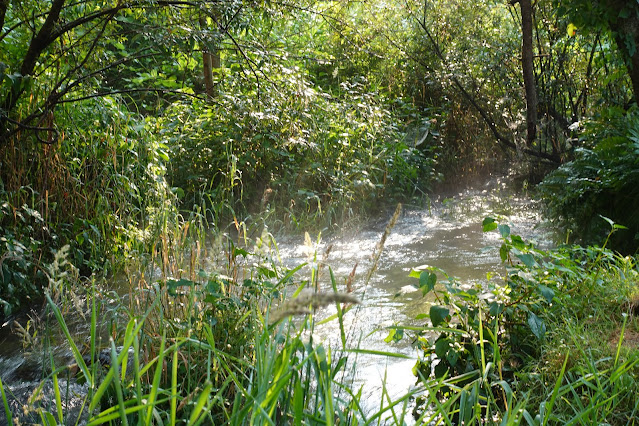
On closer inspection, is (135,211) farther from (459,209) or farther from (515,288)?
(459,209)

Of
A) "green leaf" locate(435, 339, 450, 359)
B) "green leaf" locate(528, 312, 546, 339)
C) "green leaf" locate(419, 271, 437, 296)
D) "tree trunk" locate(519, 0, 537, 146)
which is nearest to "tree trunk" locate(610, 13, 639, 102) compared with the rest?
"tree trunk" locate(519, 0, 537, 146)

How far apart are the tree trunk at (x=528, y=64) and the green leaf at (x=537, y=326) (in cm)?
493

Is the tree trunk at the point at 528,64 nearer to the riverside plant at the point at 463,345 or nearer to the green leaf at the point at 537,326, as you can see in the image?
the riverside plant at the point at 463,345

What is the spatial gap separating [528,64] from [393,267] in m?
3.24

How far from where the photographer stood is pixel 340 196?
6.52 meters

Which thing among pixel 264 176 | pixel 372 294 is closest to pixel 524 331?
pixel 372 294

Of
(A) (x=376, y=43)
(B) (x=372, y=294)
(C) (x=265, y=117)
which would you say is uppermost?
(A) (x=376, y=43)

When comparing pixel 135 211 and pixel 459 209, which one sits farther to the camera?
pixel 459 209

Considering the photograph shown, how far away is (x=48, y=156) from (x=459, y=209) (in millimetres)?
4552

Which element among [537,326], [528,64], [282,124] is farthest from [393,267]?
[528,64]

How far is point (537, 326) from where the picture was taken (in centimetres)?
259

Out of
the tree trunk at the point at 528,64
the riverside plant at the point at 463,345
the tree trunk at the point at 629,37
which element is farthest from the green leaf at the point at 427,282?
the tree trunk at the point at 528,64

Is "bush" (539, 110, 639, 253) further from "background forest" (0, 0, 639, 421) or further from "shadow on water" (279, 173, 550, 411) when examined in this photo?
"shadow on water" (279, 173, 550, 411)

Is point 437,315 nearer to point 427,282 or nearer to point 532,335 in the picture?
point 427,282
